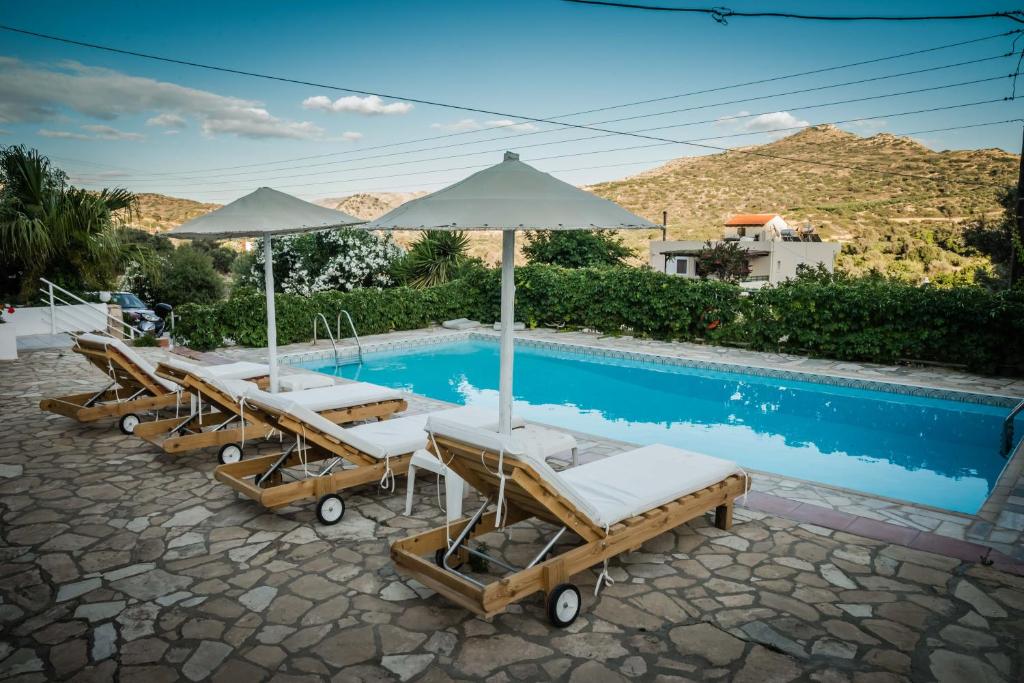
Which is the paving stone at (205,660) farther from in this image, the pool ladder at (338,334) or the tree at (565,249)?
the tree at (565,249)

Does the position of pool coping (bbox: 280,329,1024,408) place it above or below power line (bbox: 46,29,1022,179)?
below

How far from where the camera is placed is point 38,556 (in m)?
4.07

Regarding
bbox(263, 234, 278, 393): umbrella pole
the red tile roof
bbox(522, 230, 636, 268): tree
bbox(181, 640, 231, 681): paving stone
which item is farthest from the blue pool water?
the red tile roof

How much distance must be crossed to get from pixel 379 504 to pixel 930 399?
8.56 m

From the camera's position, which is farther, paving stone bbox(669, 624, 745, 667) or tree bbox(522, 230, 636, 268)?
tree bbox(522, 230, 636, 268)

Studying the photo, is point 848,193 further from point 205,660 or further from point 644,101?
point 205,660

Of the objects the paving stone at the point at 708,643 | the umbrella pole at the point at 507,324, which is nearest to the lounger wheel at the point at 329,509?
the umbrella pole at the point at 507,324

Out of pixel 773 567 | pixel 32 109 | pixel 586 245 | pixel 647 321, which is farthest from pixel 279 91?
pixel 773 567

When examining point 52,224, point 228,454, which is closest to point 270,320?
point 228,454

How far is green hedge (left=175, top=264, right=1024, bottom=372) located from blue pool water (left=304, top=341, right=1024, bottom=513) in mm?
1572

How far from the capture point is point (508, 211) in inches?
155

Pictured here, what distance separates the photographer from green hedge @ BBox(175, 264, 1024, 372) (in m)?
10.4

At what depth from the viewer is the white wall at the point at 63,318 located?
43.6ft

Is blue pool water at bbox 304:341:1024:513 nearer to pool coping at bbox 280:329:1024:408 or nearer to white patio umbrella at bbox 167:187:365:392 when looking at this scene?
pool coping at bbox 280:329:1024:408
